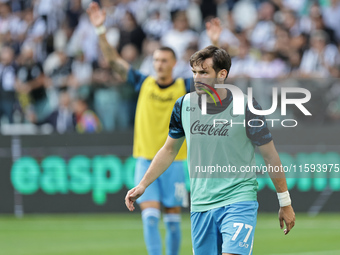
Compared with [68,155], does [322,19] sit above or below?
above

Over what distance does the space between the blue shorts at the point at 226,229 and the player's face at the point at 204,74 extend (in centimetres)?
98

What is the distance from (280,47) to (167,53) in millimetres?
6400

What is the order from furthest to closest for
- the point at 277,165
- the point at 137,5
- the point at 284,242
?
the point at 137,5 → the point at 284,242 → the point at 277,165

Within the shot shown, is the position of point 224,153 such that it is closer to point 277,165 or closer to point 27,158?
point 277,165

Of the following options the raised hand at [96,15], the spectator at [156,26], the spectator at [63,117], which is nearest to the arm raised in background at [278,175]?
the raised hand at [96,15]

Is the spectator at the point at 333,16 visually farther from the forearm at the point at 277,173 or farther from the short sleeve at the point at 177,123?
the forearm at the point at 277,173

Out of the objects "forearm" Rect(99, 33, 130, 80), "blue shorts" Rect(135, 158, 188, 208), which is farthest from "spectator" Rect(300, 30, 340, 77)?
"blue shorts" Rect(135, 158, 188, 208)

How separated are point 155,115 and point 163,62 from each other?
0.70 m

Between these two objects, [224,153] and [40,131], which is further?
[40,131]

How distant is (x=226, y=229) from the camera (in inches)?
221

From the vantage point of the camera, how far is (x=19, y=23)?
19047 millimetres

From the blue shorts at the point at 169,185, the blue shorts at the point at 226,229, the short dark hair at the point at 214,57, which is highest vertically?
the short dark hair at the point at 214,57

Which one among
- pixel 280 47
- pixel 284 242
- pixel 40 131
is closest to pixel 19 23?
pixel 40 131

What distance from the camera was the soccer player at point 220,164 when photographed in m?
5.62
